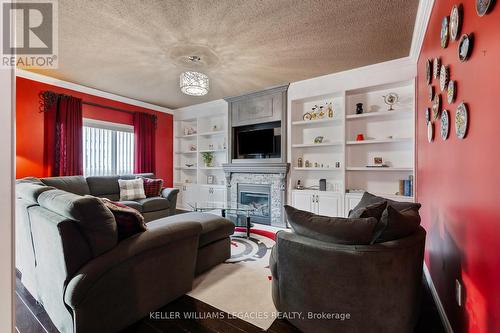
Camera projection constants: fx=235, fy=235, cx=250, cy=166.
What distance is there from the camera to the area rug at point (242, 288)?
1820 millimetres

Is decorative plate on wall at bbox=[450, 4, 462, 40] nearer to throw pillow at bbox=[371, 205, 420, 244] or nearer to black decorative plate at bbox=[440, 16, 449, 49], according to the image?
black decorative plate at bbox=[440, 16, 449, 49]

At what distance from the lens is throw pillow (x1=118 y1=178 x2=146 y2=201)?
167 inches

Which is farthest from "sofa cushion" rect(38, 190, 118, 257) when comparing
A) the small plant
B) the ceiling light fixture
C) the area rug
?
the small plant

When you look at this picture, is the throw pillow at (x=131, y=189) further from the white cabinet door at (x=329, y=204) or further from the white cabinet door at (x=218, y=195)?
the white cabinet door at (x=329, y=204)

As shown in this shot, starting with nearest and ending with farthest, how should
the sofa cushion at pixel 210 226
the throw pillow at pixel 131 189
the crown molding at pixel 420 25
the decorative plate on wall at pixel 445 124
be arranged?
the decorative plate on wall at pixel 445 124 < the crown molding at pixel 420 25 < the sofa cushion at pixel 210 226 < the throw pillow at pixel 131 189

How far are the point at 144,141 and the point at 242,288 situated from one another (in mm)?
4401

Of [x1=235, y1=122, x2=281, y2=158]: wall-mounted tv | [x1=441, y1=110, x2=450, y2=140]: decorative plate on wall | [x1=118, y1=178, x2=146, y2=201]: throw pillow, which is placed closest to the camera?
[x1=441, y1=110, x2=450, y2=140]: decorative plate on wall

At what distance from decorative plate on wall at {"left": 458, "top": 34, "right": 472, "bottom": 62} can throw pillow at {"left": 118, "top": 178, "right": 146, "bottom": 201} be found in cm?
457

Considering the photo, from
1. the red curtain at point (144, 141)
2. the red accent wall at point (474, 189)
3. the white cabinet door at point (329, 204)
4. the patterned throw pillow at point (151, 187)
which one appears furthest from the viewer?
the red curtain at point (144, 141)

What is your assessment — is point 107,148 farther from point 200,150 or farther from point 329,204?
point 329,204

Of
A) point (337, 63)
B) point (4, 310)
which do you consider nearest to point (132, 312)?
point (4, 310)

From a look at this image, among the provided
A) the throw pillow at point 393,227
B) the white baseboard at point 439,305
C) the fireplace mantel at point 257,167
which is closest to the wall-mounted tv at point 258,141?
the fireplace mantel at point 257,167

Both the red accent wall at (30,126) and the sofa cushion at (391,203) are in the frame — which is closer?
the sofa cushion at (391,203)

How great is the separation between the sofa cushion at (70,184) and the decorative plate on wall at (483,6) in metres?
4.75
